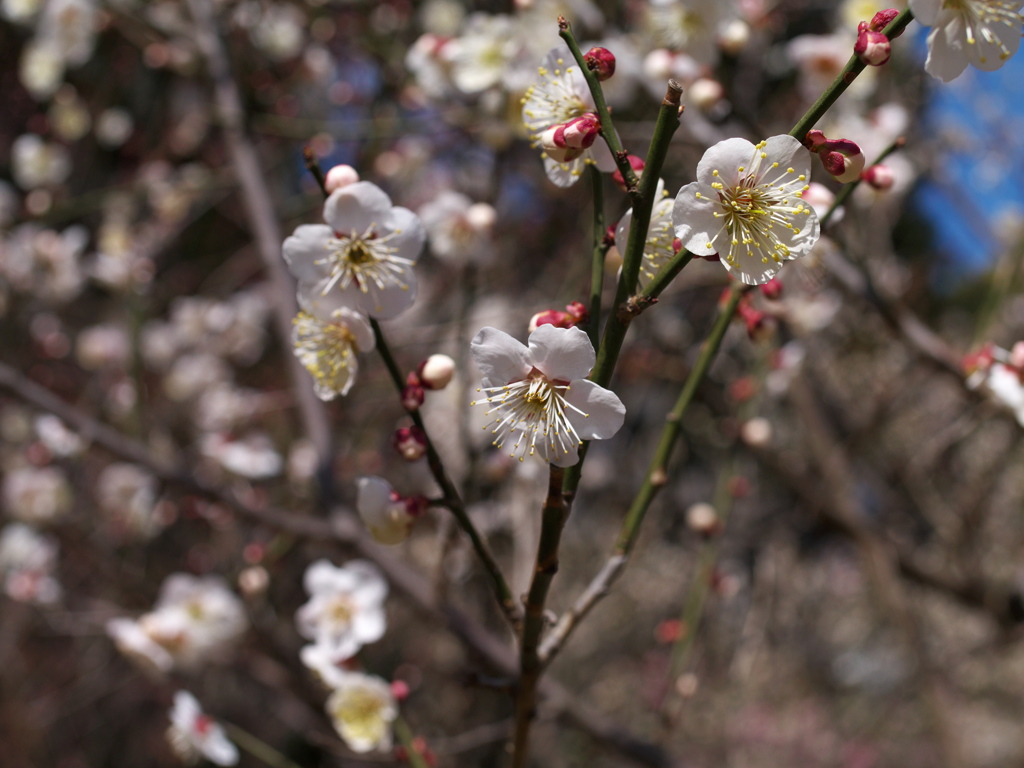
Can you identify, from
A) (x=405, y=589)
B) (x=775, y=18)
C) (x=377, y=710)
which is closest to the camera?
(x=377, y=710)

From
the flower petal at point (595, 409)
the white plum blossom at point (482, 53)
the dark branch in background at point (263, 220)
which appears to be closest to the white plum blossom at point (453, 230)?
the white plum blossom at point (482, 53)

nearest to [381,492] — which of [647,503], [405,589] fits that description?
[647,503]

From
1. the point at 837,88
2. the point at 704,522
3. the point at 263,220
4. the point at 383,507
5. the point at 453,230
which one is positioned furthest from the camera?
the point at 263,220

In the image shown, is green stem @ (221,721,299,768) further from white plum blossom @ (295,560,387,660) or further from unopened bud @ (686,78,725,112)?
unopened bud @ (686,78,725,112)

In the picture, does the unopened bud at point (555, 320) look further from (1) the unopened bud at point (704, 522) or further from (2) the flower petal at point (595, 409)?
(1) the unopened bud at point (704, 522)

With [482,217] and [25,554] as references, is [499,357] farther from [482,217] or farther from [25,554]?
[25,554]

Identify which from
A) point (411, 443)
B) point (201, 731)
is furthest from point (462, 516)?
point (201, 731)

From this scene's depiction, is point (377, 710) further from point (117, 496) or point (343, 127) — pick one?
point (117, 496)
